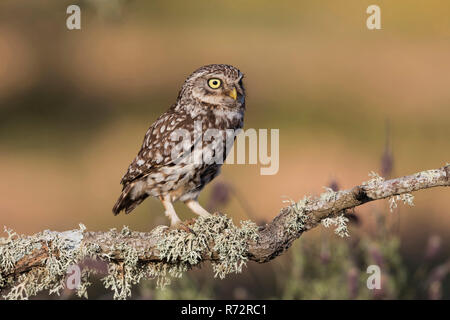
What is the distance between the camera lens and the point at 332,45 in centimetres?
1574

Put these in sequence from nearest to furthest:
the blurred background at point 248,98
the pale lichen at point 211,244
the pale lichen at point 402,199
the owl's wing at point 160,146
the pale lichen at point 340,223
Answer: the pale lichen at point 402,199, the pale lichen at point 340,223, the pale lichen at point 211,244, the owl's wing at point 160,146, the blurred background at point 248,98

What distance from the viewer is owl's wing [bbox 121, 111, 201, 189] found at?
8.68ft

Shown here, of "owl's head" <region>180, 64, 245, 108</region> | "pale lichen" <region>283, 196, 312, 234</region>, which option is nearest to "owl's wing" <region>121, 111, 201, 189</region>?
"owl's head" <region>180, 64, 245, 108</region>

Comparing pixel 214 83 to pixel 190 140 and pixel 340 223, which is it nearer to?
pixel 190 140

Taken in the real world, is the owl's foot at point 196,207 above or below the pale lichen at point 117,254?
above

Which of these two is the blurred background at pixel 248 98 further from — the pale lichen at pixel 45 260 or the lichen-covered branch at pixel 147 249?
the pale lichen at pixel 45 260

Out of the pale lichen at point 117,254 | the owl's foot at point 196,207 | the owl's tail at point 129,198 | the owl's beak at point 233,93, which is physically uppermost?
the owl's beak at point 233,93

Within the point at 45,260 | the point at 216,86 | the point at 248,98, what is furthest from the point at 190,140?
the point at 248,98

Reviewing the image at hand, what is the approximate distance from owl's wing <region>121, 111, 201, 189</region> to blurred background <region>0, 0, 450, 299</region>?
8.82 feet

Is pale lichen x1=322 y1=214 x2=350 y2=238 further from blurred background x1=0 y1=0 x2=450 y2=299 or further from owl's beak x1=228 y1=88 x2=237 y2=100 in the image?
blurred background x1=0 y1=0 x2=450 y2=299

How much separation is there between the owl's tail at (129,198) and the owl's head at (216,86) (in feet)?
1.60

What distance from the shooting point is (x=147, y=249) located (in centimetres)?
220

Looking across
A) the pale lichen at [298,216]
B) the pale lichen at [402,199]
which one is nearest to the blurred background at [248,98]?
the pale lichen at [298,216]

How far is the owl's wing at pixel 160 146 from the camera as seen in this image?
2645 millimetres
